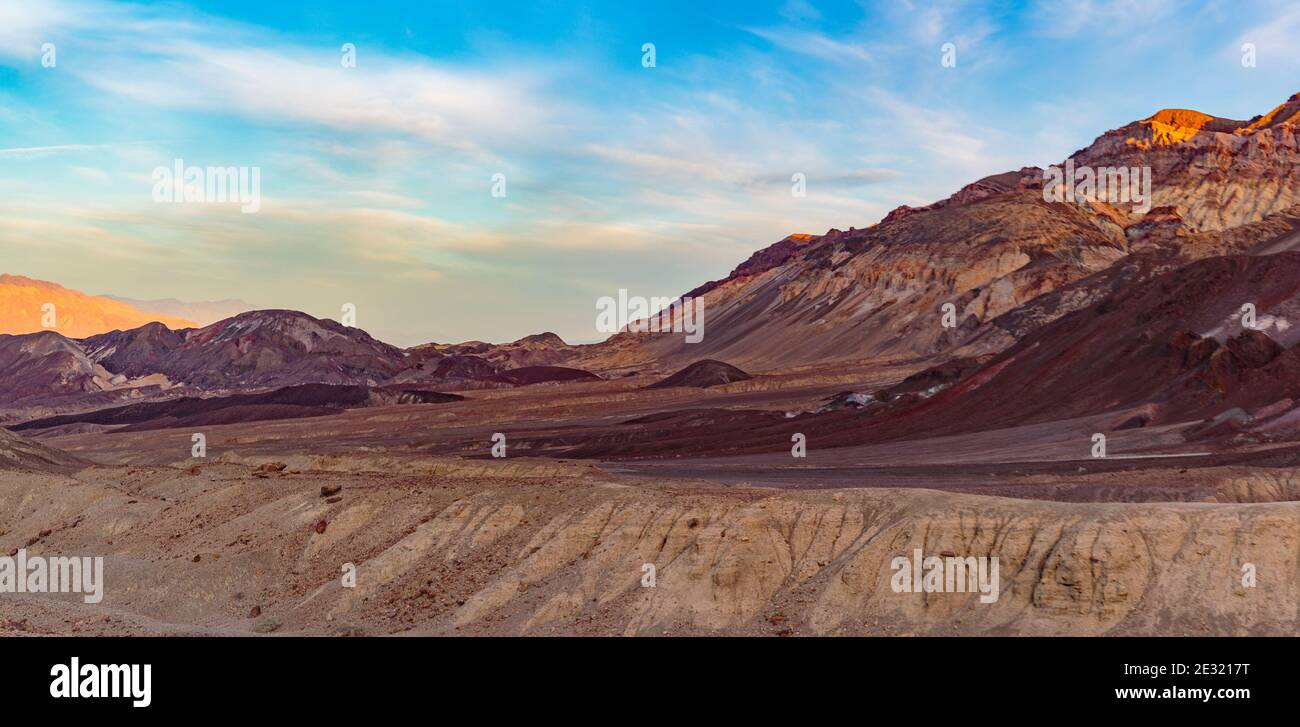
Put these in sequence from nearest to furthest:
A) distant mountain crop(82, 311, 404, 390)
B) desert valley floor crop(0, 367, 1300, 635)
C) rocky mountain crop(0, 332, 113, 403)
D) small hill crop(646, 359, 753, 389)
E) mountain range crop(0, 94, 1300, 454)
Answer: desert valley floor crop(0, 367, 1300, 635) < mountain range crop(0, 94, 1300, 454) < small hill crop(646, 359, 753, 389) < rocky mountain crop(0, 332, 113, 403) < distant mountain crop(82, 311, 404, 390)

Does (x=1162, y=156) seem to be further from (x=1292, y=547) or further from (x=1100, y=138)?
(x=1292, y=547)

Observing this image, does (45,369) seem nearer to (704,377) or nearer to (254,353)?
(254,353)

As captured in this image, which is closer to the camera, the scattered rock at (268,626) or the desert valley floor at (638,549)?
the desert valley floor at (638,549)

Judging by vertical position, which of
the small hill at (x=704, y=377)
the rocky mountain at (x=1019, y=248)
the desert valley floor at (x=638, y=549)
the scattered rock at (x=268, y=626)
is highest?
the rocky mountain at (x=1019, y=248)

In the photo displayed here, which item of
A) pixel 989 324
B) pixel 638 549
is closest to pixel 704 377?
pixel 989 324

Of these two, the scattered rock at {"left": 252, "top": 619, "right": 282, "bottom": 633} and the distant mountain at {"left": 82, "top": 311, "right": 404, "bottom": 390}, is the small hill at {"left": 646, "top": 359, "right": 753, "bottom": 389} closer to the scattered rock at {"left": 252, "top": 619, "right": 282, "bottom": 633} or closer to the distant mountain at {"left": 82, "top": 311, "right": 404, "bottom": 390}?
the distant mountain at {"left": 82, "top": 311, "right": 404, "bottom": 390}

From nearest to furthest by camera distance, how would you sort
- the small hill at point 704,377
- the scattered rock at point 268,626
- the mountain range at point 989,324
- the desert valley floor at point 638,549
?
1. the desert valley floor at point 638,549
2. the scattered rock at point 268,626
3. the mountain range at point 989,324
4. the small hill at point 704,377

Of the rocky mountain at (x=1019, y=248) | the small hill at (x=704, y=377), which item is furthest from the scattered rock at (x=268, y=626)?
the rocky mountain at (x=1019, y=248)

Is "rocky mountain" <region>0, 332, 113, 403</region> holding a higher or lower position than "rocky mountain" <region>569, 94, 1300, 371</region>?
lower

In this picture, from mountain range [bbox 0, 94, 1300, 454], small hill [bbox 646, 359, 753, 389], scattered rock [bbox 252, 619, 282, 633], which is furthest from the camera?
small hill [bbox 646, 359, 753, 389]

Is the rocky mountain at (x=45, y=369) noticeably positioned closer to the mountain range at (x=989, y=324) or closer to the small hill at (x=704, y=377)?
the mountain range at (x=989, y=324)

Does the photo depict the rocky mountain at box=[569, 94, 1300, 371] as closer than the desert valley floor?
No

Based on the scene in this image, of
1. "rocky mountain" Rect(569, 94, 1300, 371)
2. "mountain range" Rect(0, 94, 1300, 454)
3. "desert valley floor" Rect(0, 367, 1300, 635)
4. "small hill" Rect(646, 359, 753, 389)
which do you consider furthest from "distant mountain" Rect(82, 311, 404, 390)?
A: "desert valley floor" Rect(0, 367, 1300, 635)
